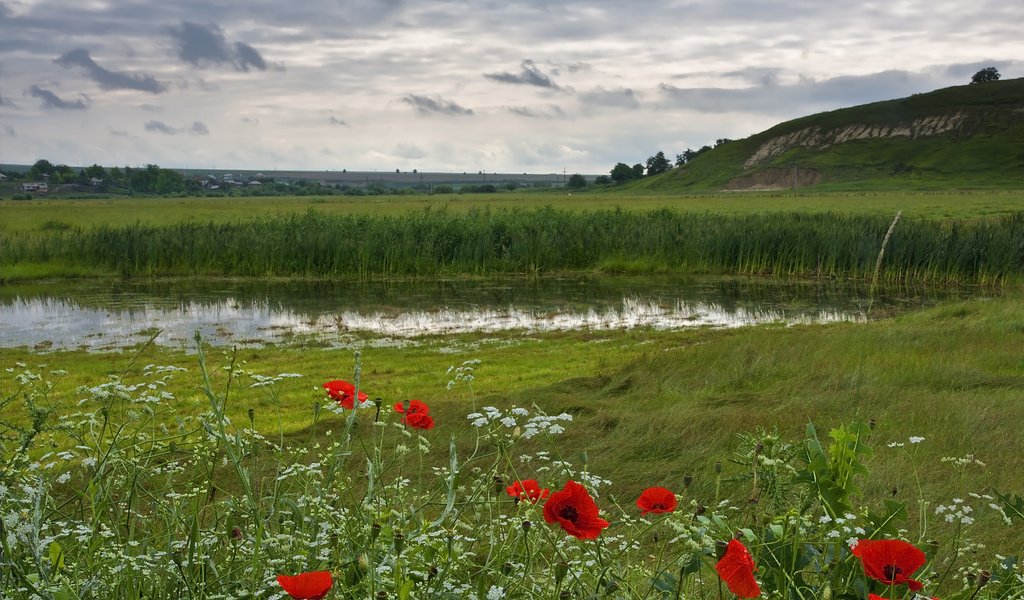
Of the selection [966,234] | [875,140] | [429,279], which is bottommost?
[429,279]

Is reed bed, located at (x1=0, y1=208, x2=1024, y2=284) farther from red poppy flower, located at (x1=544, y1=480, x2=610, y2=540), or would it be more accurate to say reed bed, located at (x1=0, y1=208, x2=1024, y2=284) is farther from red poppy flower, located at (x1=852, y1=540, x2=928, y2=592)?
red poppy flower, located at (x1=544, y1=480, x2=610, y2=540)

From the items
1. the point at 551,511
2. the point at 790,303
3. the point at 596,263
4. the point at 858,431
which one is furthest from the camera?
the point at 596,263

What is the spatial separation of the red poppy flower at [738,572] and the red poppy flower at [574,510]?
261 millimetres

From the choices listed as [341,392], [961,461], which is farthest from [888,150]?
[341,392]

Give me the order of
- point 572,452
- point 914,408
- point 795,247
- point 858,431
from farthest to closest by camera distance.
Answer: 1. point 795,247
2. point 914,408
3. point 572,452
4. point 858,431

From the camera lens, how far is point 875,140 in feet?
376

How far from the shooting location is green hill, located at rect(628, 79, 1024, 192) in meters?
95.2

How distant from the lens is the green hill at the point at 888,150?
95.2 m

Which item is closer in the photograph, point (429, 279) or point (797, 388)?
point (797, 388)

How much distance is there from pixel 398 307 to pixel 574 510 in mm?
13660

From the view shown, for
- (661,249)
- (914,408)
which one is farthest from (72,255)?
(914,408)

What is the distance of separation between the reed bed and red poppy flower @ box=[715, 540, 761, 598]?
18.2 meters

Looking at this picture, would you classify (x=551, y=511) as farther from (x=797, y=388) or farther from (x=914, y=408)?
(x=797, y=388)

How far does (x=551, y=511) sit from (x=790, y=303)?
47.8ft
